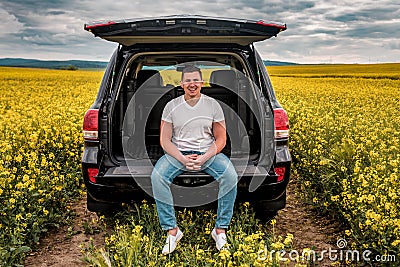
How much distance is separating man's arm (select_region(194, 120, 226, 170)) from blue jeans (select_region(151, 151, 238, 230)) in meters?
0.06

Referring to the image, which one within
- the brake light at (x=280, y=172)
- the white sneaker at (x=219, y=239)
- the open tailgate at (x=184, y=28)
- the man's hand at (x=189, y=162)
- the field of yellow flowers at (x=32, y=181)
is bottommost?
the white sneaker at (x=219, y=239)

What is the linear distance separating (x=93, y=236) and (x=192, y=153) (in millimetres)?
1434

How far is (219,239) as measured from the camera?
186 inches

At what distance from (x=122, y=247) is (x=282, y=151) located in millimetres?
1682

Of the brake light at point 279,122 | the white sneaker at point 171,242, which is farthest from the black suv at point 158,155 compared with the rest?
the white sneaker at point 171,242

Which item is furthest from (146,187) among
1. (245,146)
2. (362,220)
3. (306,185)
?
(306,185)

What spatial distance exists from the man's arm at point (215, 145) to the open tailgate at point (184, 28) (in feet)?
2.67

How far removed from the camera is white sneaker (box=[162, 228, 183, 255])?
4533 mm

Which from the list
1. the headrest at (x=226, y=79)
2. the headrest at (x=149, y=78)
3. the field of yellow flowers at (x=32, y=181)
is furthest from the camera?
the headrest at (x=149, y=78)

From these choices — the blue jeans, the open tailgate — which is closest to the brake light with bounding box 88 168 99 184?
the blue jeans

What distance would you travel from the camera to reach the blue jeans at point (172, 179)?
4.68 meters

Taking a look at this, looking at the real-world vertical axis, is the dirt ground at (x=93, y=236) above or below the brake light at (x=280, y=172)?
below

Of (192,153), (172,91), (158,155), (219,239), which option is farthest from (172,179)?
(172,91)

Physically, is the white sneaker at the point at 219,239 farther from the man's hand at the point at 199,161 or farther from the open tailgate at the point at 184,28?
the open tailgate at the point at 184,28
